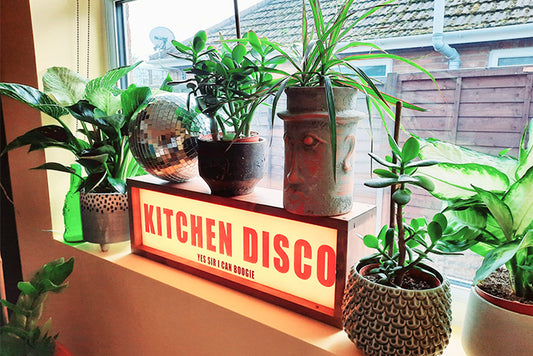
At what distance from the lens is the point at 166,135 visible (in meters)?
0.92

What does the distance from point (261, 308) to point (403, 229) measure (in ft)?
1.26

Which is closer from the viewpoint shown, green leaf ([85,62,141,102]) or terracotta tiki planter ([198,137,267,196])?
terracotta tiki planter ([198,137,267,196])

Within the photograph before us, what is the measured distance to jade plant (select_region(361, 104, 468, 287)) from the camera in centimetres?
55

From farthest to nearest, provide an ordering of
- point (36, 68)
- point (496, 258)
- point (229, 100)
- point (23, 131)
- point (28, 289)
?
point (23, 131) < point (36, 68) < point (28, 289) < point (229, 100) < point (496, 258)

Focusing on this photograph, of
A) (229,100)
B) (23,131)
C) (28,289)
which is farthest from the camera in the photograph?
(23,131)

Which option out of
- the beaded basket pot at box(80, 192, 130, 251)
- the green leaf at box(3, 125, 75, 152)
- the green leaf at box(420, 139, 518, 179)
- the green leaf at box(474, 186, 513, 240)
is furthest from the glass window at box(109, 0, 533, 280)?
the green leaf at box(3, 125, 75, 152)

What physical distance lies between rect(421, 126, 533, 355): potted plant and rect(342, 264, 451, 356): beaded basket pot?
0.19 feet

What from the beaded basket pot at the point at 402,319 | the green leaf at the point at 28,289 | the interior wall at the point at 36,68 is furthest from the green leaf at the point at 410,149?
the interior wall at the point at 36,68

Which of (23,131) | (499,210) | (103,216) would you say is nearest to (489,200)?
(499,210)

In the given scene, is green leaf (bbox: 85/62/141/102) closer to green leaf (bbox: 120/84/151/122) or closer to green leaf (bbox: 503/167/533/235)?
green leaf (bbox: 120/84/151/122)

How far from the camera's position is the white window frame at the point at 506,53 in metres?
0.73

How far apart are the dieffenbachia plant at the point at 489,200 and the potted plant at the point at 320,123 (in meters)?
0.13

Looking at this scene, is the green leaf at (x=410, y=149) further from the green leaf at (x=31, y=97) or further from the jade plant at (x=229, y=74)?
the green leaf at (x=31, y=97)

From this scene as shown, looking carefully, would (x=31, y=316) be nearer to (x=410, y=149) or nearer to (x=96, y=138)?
(x=96, y=138)
